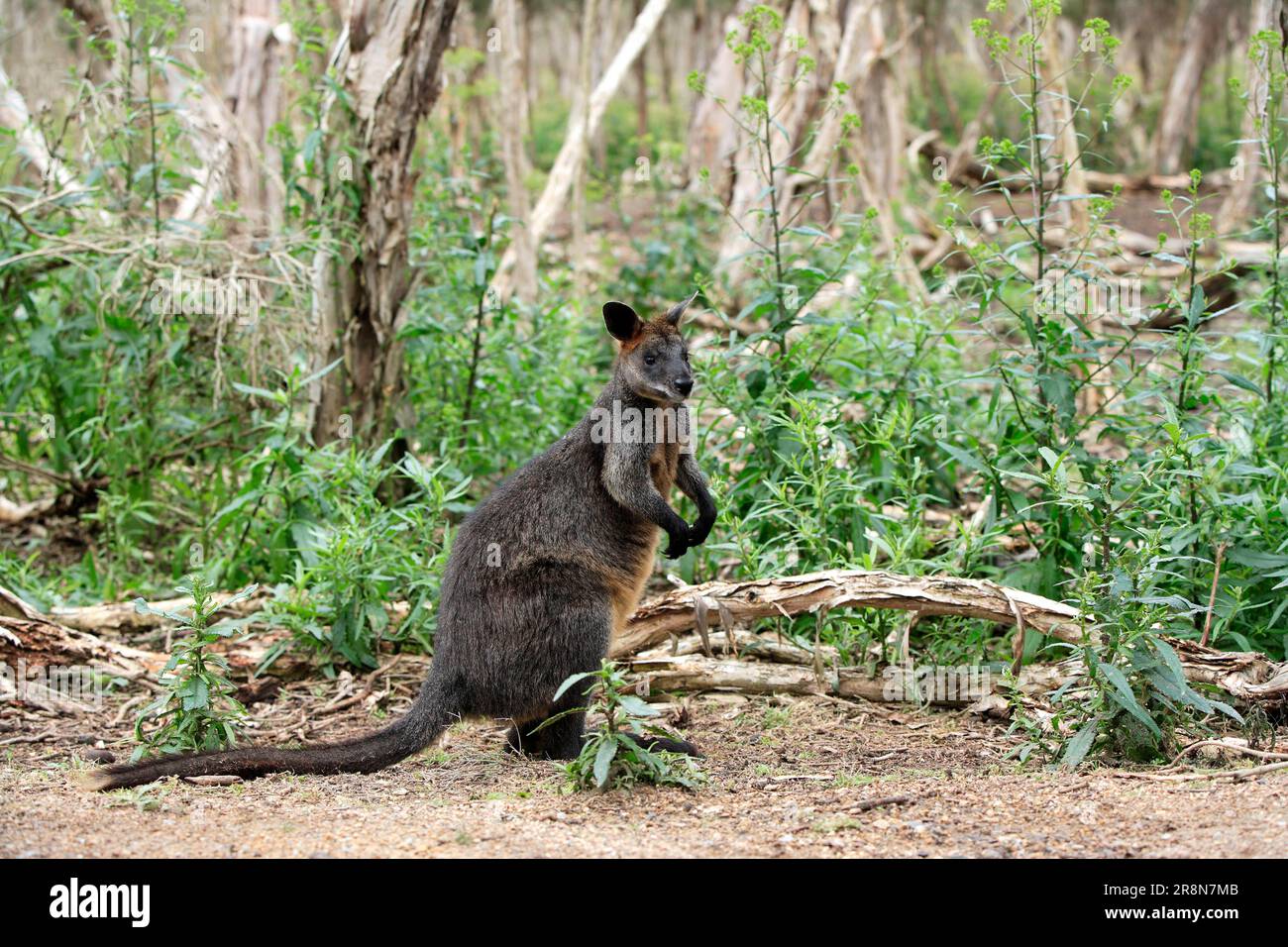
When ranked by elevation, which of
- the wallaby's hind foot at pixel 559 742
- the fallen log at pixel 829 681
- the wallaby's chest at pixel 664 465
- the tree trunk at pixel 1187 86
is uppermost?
the tree trunk at pixel 1187 86

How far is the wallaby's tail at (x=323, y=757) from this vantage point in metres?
4.39

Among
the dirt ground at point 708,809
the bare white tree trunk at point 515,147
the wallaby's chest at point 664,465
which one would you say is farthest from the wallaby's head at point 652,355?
the bare white tree trunk at point 515,147

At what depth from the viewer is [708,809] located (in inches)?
162

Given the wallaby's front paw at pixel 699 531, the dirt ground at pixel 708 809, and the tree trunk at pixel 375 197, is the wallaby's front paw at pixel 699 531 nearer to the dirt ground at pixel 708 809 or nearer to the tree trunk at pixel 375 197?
the dirt ground at pixel 708 809

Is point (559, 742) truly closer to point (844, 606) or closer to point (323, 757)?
point (323, 757)

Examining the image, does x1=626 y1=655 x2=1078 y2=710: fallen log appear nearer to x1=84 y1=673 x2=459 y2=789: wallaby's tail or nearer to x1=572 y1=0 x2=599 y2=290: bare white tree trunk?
x1=84 y1=673 x2=459 y2=789: wallaby's tail

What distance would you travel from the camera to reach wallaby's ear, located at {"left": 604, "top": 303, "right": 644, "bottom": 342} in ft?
17.5

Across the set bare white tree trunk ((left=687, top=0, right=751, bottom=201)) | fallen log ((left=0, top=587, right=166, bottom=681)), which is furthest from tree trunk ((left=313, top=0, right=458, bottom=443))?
bare white tree trunk ((left=687, top=0, right=751, bottom=201))

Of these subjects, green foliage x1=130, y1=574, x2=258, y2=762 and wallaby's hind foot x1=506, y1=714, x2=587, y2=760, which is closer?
green foliage x1=130, y1=574, x2=258, y2=762

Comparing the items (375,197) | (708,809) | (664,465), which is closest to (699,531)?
(664,465)

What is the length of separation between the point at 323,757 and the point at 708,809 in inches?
57.5

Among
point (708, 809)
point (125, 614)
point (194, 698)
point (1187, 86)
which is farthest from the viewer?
point (1187, 86)

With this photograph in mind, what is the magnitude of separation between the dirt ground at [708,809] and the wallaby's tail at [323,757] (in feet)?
0.19
